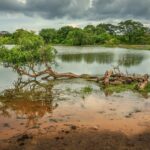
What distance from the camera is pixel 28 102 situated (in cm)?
2144

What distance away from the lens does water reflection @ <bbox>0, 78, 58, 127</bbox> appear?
60.1 feet

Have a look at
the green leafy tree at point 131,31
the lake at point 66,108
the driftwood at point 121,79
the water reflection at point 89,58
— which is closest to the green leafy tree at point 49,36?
the green leafy tree at point 131,31

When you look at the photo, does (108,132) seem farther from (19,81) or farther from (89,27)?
(89,27)

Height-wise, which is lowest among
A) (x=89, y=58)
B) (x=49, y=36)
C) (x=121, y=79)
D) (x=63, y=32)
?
(x=89, y=58)

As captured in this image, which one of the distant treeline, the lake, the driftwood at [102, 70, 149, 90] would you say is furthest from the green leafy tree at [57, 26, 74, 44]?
the lake

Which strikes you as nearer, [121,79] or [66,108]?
[66,108]

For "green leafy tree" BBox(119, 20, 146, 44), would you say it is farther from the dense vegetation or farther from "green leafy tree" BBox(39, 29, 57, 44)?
the dense vegetation

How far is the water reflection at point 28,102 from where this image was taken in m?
18.3

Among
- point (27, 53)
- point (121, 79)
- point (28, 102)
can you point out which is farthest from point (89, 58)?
point (28, 102)

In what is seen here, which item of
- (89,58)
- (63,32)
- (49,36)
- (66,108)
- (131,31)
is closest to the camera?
(66,108)

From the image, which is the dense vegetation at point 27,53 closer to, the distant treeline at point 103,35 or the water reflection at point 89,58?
the water reflection at point 89,58

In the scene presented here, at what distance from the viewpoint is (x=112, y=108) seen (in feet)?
65.4

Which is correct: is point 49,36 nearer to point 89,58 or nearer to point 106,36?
point 106,36

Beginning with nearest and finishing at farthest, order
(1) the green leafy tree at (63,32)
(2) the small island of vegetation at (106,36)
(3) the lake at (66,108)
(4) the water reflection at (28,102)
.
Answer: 1. (3) the lake at (66,108)
2. (4) the water reflection at (28,102)
3. (2) the small island of vegetation at (106,36)
4. (1) the green leafy tree at (63,32)
